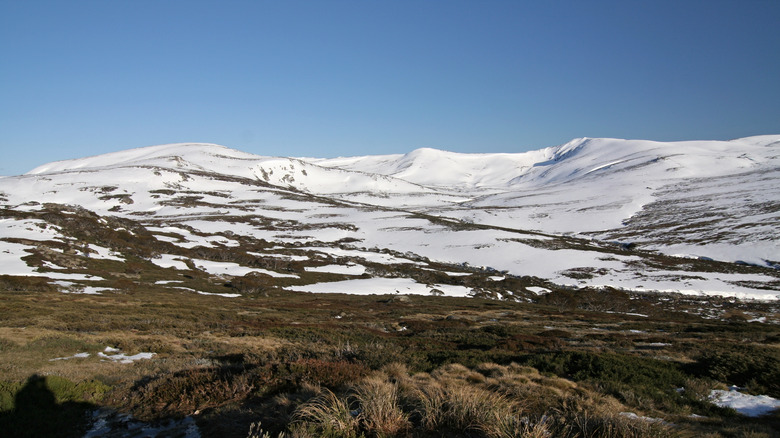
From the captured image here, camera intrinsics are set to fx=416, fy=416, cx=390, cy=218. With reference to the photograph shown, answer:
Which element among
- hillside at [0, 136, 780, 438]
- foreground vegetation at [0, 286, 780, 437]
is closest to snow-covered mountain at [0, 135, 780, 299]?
hillside at [0, 136, 780, 438]

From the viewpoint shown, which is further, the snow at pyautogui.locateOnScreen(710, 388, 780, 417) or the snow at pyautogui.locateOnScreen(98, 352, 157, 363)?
the snow at pyautogui.locateOnScreen(98, 352, 157, 363)

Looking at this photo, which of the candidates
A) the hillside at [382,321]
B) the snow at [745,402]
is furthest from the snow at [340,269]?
the snow at [745,402]

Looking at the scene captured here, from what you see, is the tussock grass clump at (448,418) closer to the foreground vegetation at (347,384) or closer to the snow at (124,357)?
the foreground vegetation at (347,384)

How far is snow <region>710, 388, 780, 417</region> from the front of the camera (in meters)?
9.20

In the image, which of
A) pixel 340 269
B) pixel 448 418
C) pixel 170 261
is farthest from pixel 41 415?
pixel 340 269

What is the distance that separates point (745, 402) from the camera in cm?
988

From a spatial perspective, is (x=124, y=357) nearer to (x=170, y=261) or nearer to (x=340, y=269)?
(x=170, y=261)

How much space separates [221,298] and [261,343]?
26.9 metres

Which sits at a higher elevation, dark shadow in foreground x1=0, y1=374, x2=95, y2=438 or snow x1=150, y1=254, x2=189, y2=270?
Answer: dark shadow in foreground x1=0, y1=374, x2=95, y2=438

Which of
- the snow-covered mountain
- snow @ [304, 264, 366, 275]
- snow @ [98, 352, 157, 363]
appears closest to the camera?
snow @ [98, 352, 157, 363]

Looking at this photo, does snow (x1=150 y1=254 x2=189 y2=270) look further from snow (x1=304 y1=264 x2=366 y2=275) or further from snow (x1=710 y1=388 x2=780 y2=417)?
snow (x1=710 y1=388 x2=780 y2=417)

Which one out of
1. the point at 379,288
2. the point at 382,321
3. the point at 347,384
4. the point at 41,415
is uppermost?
the point at 347,384

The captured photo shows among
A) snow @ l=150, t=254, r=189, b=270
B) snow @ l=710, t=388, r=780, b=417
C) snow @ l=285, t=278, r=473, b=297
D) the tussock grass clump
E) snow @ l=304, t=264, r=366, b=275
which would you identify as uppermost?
the tussock grass clump

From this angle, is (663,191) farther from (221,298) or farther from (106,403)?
(106,403)
